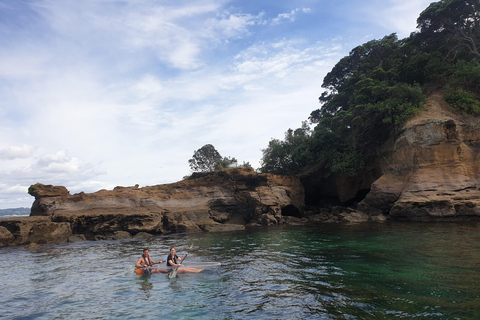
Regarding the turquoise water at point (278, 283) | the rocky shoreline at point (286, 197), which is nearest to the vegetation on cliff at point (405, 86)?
the rocky shoreline at point (286, 197)

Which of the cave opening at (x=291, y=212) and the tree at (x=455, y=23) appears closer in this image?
the tree at (x=455, y=23)

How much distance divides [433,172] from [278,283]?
755 inches

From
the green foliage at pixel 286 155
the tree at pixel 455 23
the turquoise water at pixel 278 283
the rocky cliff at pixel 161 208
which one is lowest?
the turquoise water at pixel 278 283

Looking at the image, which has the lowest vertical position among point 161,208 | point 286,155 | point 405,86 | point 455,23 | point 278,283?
point 278,283

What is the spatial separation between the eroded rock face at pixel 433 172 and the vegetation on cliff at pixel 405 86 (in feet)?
6.13

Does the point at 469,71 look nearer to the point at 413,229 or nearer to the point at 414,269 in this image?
the point at 413,229

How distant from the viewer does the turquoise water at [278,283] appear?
25.7ft

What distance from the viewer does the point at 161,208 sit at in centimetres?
3012

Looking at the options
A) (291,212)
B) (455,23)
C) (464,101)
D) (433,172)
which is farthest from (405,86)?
(291,212)

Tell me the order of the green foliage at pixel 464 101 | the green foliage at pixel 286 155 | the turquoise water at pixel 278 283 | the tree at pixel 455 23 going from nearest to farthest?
the turquoise water at pixel 278 283 → the green foliage at pixel 464 101 → the tree at pixel 455 23 → the green foliage at pixel 286 155

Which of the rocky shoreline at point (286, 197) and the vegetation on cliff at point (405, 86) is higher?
the vegetation on cliff at point (405, 86)

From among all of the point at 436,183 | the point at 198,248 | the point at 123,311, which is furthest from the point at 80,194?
the point at 436,183

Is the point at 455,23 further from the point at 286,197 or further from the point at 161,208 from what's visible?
the point at 161,208

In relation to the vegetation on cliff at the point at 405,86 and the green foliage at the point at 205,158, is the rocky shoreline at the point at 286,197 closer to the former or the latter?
the vegetation on cliff at the point at 405,86
